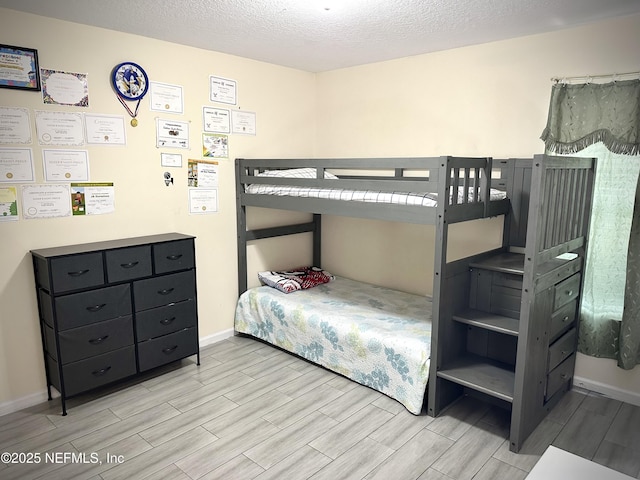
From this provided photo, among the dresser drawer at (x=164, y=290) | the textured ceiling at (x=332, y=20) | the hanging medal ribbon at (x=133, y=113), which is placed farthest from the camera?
the hanging medal ribbon at (x=133, y=113)

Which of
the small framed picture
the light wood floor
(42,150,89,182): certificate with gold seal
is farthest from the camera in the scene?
(42,150,89,182): certificate with gold seal

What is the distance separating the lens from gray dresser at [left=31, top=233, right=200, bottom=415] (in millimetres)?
2551

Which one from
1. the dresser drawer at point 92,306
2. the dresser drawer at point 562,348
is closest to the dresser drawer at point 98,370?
the dresser drawer at point 92,306

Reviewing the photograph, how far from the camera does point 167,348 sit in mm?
3041

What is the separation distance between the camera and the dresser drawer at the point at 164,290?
2.86 metres

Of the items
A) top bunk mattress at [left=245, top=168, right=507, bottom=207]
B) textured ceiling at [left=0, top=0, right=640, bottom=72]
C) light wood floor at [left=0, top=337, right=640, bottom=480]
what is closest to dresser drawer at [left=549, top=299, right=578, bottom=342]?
light wood floor at [left=0, top=337, right=640, bottom=480]

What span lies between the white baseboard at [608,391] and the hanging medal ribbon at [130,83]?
3.40 metres

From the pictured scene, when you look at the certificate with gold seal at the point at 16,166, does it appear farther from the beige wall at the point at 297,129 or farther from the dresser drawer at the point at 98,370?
the dresser drawer at the point at 98,370

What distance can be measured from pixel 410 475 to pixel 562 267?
4.51 ft

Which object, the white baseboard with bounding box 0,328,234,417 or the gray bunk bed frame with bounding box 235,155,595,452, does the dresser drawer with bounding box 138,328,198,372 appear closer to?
the white baseboard with bounding box 0,328,234,417

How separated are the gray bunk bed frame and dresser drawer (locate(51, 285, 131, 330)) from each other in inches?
54.5

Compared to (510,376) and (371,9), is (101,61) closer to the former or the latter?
(371,9)

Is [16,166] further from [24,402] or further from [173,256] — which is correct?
[24,402]

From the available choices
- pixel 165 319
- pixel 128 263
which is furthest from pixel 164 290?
pixel 128 263
